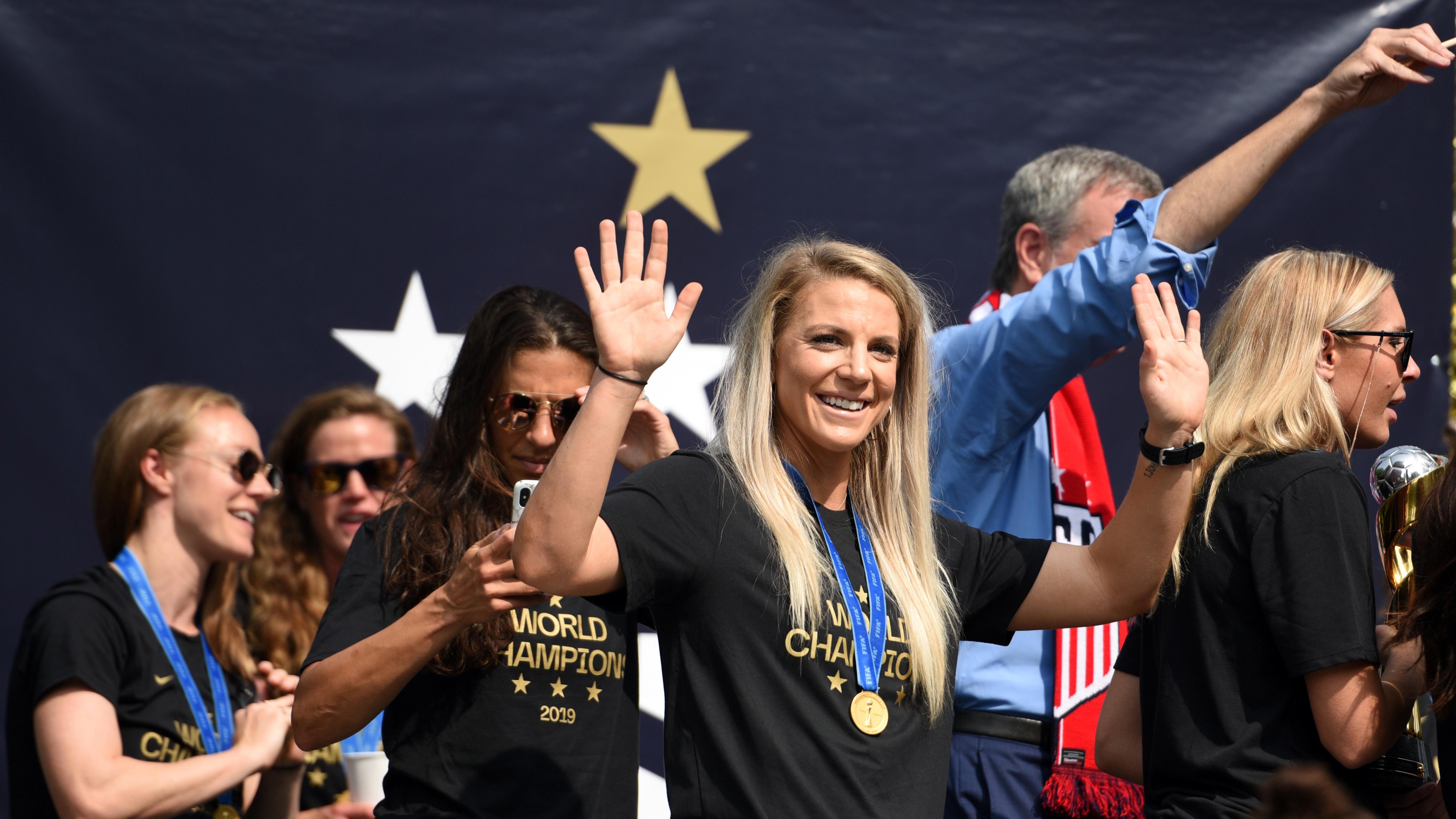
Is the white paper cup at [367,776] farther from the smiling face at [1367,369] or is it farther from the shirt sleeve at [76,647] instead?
the smiling face at [1367,369]

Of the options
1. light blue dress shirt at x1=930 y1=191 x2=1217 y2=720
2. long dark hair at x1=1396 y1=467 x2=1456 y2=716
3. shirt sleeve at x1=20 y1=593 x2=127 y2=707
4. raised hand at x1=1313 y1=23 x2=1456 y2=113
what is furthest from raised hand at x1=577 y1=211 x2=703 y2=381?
shirt sleeve at x1=20 y1=593 x2=127 y2=707

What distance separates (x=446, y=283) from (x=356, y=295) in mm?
259

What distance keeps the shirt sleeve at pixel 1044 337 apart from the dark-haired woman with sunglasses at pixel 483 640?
0.85 metres

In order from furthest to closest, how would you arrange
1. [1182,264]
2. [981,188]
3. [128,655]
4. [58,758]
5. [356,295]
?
[981,188] → [356,295] → [128,655] → [58,758] → [1182,264]

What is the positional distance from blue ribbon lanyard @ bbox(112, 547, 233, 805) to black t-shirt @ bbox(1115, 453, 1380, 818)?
2182 millimetres

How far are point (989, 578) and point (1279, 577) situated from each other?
1.56 ft

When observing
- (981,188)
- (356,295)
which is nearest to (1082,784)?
(981,188)

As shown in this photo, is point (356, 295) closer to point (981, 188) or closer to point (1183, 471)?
point (981, 188)

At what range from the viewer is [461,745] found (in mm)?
2395

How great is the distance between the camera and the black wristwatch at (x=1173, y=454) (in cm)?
211

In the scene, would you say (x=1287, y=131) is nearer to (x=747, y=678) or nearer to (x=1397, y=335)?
(x=1397, y=335)

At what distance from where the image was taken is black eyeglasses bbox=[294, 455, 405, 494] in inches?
152

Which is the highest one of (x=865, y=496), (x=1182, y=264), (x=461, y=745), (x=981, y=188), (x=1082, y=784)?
(x=981, y=188)

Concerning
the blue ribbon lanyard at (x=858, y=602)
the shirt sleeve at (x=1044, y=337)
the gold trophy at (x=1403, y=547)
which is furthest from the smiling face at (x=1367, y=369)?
the blue ribbon lanyard at (x=858, y=602)
